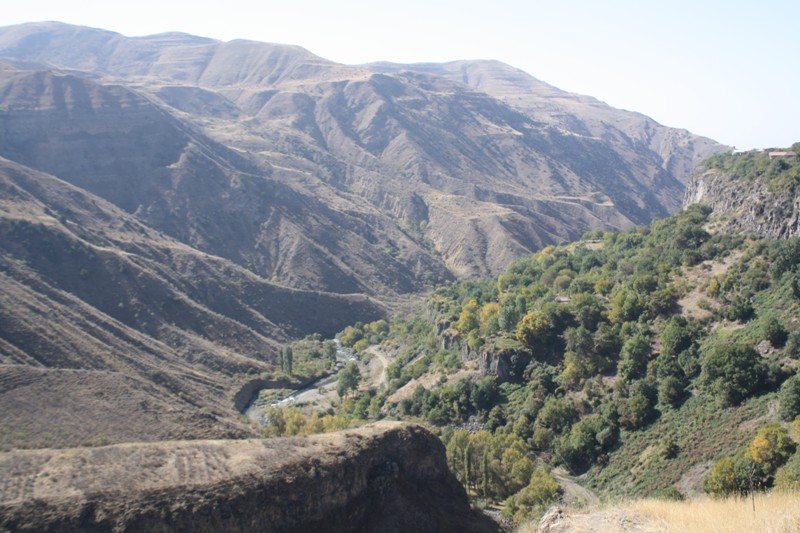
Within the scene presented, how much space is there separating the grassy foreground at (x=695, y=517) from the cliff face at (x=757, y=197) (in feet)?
143

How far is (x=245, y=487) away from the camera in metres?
28.6

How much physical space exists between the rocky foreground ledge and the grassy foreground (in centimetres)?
1279

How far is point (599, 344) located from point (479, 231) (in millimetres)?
88244

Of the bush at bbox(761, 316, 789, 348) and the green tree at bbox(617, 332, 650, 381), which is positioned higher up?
the bush at bbox(761, 316, 789, 348)

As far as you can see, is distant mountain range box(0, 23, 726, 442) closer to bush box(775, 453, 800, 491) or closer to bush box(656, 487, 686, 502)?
bush box(656, 487, 686, 502)

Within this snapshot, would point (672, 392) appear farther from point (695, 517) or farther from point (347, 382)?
point (347, 382)

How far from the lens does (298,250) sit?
12006 cm

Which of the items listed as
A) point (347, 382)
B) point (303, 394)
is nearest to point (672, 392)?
point (347, 382)

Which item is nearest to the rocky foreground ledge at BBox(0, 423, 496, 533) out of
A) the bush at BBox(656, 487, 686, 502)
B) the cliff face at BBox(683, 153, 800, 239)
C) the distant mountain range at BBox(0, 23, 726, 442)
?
the bush at BBox(656, 487, 686, 502)

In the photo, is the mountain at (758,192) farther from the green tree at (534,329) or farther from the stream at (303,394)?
the stream at (303,394)

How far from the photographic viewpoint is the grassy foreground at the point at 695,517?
1475cm

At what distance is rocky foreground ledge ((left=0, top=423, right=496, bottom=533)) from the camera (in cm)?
2609

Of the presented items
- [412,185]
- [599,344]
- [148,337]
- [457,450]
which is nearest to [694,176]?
[599,344]

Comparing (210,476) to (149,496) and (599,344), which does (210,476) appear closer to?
(149,496)
